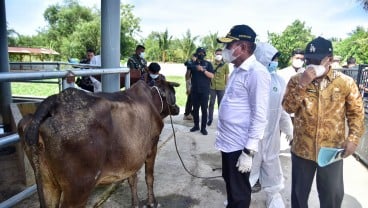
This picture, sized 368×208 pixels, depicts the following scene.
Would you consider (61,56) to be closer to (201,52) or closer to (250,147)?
(201,52)

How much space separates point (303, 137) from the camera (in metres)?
2.53

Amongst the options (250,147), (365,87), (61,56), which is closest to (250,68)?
(250,147)

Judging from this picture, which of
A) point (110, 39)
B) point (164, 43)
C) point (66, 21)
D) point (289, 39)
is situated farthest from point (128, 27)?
point (110, 39)

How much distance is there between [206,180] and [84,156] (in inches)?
100

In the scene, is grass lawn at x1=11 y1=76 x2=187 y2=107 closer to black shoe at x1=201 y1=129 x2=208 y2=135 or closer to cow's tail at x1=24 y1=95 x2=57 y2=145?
black shoe at x1=201 y1=129 x2=208 y2=135

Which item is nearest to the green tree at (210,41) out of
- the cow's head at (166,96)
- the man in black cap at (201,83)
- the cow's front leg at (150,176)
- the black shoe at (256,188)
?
the man in black cap at (201,83)

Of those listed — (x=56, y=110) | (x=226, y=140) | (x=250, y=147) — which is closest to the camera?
(x=56, y=110)

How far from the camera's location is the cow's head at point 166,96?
354cm

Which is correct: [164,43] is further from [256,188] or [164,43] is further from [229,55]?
[229,55]

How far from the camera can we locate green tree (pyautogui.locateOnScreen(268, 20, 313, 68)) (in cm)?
2819

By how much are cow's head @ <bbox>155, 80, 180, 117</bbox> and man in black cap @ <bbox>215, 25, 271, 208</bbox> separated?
3.59ft

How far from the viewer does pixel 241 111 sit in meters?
2.43

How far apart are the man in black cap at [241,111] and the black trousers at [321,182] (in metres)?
0.48

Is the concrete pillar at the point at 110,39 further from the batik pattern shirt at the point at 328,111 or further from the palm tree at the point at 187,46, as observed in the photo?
the palm tree at the point at 187,46
